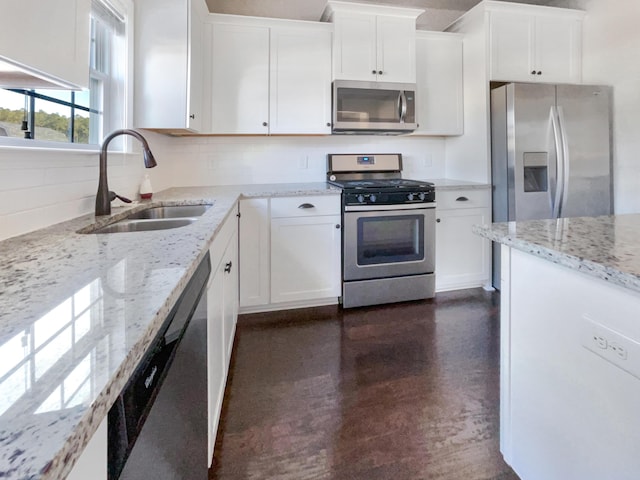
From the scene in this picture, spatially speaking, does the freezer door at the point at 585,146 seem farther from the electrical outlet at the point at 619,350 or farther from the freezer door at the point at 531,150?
the electrical outlet at the point at 619,350

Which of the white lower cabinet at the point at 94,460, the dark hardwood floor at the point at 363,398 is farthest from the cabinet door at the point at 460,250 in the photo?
the white lower cabinet at the point at 94,460

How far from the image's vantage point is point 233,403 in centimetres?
171

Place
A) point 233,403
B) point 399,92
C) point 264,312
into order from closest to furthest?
point 233,403 → point 264,312 → point 399,92

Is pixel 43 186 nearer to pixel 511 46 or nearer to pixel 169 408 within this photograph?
pixel 169 408

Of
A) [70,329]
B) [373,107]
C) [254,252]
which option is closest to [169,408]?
[70,329]

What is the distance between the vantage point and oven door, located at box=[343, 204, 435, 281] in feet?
9.09

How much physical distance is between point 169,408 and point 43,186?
1096 millimetres

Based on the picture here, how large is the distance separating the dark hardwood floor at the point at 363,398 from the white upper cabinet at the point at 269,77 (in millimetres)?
1554


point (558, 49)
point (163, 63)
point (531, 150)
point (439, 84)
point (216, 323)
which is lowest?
point (216, 323)

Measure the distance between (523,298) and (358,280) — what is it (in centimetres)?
→ 173

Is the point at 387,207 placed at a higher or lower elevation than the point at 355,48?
lower

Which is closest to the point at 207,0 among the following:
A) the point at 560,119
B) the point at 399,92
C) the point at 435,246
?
the point at 399,92

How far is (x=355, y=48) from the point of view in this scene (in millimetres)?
2945

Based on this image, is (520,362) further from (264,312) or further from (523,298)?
(264,312)
